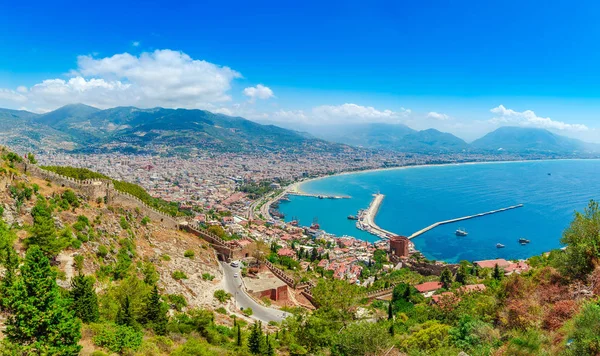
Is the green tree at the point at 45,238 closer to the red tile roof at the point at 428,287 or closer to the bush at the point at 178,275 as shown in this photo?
the bush at the point at 178,275

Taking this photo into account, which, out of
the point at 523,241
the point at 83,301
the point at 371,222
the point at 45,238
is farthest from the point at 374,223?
the point at 83,301

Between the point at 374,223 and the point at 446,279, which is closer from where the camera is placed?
the point at 446,279

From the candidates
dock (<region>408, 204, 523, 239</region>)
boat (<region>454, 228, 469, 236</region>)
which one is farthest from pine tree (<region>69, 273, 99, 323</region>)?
boat (<region>454, 228, 469, 236</region>)

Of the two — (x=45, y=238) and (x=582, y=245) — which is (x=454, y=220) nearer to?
(x=582, y=245)

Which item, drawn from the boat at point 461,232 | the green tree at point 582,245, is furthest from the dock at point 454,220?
the green tree at point 582,245

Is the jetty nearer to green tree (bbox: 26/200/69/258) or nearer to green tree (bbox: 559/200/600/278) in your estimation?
green tree (bbox: 559/200/600/278)
